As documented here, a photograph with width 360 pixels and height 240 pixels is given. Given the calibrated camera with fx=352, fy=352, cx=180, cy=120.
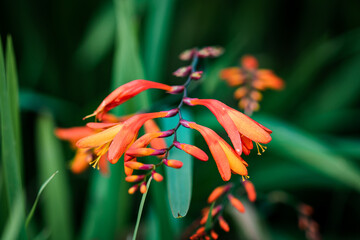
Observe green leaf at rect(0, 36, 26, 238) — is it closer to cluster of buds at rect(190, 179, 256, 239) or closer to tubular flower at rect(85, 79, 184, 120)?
tubular flower at rect(85, 79, 184, 120)

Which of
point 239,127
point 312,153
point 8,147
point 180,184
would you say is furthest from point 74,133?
point 312,153

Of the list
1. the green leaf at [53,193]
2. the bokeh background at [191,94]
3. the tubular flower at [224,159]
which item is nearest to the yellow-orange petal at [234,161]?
the tubular flower at [224,159]

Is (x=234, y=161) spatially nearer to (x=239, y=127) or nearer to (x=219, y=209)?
(x=239, y=127)

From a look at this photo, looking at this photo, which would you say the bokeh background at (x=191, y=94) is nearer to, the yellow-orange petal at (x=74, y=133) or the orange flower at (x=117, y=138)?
the yellow-orange petal at (x=74, y=133)

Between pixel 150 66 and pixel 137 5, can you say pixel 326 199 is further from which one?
pixel 137 5

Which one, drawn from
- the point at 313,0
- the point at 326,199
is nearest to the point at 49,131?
the point at 326,199

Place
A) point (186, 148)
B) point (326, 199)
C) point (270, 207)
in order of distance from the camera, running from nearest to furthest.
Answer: point (186, 148)
point (270, 207)
point (326, 199)

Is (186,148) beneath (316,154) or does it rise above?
above
